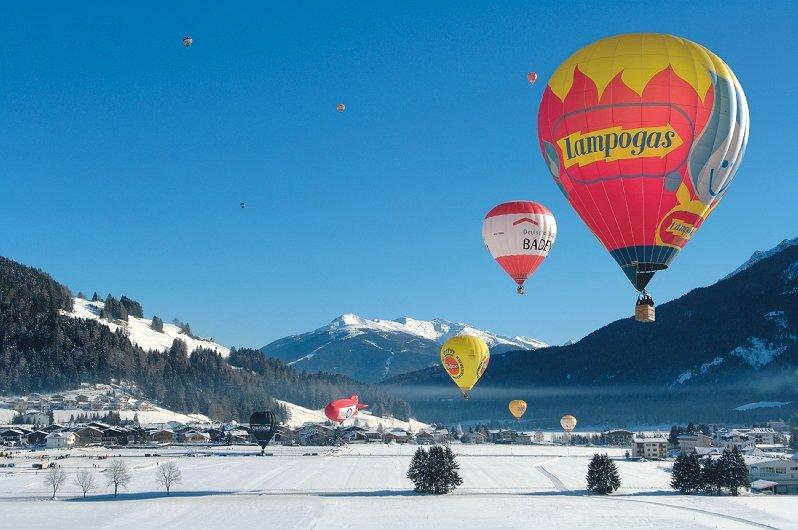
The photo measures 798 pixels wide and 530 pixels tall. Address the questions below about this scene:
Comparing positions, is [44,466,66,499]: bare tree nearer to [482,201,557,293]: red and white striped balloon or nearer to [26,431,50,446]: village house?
[482,201,557,293]: red and white striped balloon

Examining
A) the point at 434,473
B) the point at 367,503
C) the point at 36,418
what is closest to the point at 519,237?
the point at 434,473

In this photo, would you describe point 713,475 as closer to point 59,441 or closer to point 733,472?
point 733,472

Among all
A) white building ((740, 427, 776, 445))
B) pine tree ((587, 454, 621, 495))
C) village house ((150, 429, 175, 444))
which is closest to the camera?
pine tree ((587, 454, 621, 495))

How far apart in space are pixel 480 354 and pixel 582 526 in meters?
43.3

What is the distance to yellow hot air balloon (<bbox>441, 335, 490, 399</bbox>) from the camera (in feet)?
299

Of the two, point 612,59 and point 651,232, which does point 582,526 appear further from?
point 612,59

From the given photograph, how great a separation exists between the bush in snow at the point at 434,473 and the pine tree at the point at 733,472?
1907cm

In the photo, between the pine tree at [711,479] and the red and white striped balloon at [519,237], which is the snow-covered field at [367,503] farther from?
the red and white striped balloon at [519,237]

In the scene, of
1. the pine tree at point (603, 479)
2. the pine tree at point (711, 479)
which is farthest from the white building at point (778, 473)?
the pine tree at point (603, 479)

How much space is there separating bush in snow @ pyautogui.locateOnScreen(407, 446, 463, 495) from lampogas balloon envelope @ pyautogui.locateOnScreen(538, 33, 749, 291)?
28.5 m

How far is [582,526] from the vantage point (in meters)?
49.7

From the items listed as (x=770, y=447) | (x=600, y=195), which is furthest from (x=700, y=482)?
(x=770, y=447)

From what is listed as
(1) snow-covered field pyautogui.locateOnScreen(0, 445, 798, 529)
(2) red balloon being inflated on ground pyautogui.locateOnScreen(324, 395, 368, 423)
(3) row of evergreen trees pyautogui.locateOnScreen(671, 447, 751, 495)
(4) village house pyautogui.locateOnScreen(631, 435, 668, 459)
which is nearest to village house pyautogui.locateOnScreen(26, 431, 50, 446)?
(2) red balloon being inflated on ground pyautogui.locateOnScreen(324, 395, 368, 423)

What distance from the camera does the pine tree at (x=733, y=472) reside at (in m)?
66.9
